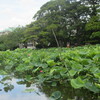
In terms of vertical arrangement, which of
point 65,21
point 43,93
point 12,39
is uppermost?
point 65,21

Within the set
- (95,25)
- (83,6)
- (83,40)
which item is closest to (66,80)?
(95,25)

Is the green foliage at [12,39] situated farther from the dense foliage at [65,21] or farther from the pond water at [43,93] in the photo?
the pond water at [43,93]

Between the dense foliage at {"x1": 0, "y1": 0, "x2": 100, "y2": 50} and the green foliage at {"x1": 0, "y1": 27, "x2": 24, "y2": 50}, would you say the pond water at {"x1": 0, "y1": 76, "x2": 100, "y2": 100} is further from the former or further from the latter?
the green foliage at {"x1": 0, "y1": 27, "x2": 24, "y2": 50}

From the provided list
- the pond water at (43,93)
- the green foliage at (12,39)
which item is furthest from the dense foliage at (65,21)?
the pond water at (43,93)

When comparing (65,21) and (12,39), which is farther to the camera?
(12,39)

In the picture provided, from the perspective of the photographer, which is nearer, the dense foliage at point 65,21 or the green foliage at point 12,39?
the dense foliage at point 65,21

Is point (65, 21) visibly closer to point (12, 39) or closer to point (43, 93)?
point (12, 39)

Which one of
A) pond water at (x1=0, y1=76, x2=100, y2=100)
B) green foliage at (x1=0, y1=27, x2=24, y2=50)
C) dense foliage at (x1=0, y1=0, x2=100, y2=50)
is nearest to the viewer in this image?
pond water at (x1=0, y1=76, x2=100, y2=100)

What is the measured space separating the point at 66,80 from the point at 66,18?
10.9 metres

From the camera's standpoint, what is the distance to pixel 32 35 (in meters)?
12.1

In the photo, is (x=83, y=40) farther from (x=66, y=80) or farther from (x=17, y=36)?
(x=66, y=80)

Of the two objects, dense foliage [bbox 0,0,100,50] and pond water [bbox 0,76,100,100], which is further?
dense foliage [bbox 0,0,100,50]

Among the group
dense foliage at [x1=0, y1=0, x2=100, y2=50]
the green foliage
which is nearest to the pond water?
dense foliage at [x1=0, y1=0, x2=100, y2=50]

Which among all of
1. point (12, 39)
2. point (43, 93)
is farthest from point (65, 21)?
point (43, 93)
